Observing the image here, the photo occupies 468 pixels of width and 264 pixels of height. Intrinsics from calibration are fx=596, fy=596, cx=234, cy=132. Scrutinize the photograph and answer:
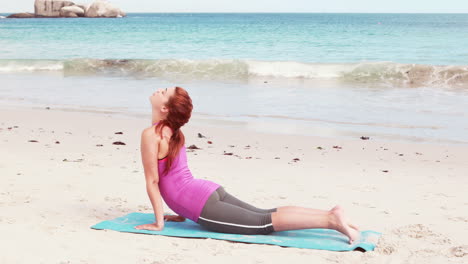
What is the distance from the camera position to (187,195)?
14.5 feet

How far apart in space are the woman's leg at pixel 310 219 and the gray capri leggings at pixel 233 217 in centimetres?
8

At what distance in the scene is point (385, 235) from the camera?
4527 mm

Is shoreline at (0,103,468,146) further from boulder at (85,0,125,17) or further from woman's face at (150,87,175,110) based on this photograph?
boulder at (85,0,125,17)

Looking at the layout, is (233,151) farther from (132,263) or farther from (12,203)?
(132,263)

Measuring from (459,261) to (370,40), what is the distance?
34.0 metres

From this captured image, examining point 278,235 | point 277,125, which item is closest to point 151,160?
point 278,235

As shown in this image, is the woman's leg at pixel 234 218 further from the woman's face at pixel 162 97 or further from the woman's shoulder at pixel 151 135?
the woman's face at pixel 162 97

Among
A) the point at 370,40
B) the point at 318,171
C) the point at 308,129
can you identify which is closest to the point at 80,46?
the point at 370,40

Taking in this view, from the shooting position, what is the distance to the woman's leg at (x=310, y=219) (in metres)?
4.28

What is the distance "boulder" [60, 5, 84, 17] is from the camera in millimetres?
84500

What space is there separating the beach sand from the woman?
0.67 ft

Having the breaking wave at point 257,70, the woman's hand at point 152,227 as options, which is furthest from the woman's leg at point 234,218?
the breaking wave at point 257,70

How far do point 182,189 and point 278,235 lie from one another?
2.62 feet

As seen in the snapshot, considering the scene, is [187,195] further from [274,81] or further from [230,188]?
[274,81]
